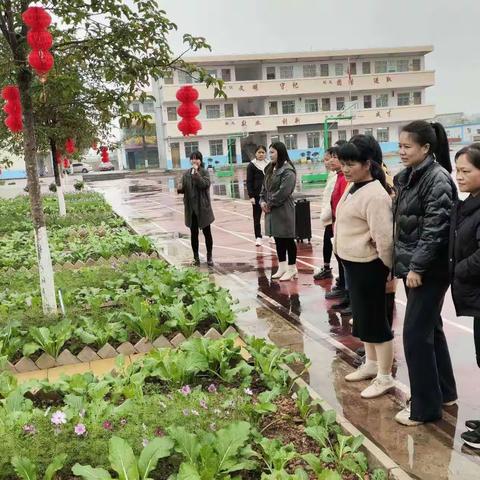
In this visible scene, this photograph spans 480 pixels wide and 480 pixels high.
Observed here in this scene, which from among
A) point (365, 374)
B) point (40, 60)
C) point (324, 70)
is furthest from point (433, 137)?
point (324, 70)

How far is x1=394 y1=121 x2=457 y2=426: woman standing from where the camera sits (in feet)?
10.6

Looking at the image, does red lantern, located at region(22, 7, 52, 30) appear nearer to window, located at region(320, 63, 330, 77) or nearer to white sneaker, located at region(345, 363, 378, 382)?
white sneaker, located at region(345, 363, 378, 382)

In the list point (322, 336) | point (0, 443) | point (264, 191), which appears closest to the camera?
point (0, 443)

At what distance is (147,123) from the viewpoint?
5656mm

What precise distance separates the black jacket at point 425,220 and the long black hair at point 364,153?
14.7 inches

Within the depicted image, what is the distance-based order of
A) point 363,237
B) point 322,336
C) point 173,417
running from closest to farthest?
point 173,417, point 363,237, point 322,336

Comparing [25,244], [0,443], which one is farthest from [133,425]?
[25,244]

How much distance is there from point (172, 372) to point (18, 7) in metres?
4.25

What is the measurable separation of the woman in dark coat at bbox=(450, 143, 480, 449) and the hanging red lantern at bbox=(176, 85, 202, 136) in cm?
557

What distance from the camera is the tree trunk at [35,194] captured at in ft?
18.4

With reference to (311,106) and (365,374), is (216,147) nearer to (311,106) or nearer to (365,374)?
(311,106)

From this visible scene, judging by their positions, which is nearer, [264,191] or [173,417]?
[173,417]

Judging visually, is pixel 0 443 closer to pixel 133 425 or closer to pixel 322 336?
pixel 133 425

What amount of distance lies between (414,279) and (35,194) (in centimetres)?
407
